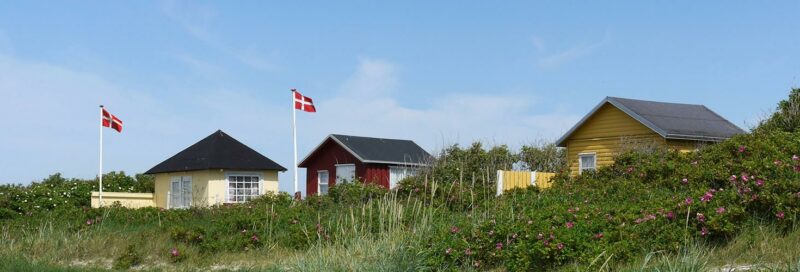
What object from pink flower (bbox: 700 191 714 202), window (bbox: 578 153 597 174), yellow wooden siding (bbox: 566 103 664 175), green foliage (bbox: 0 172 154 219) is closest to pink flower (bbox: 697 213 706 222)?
pink flower (bbox: 700 191 714 202)

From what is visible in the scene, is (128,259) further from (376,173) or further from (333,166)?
(333,166)

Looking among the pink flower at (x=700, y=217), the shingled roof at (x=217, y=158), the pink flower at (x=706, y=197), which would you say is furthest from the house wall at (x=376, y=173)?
the pink flower at (x=700, y=217)

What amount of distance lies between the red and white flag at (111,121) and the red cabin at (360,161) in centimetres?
708

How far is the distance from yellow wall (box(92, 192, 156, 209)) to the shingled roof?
1.05 m

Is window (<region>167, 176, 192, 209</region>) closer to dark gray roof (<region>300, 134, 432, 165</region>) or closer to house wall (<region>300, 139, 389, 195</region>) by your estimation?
house wall (<region>300, 139, 389, 195</region>)

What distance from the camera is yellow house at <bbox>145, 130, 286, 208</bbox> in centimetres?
2947

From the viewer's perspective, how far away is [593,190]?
13.2 m

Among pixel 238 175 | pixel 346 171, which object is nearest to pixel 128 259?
pixel 238 175

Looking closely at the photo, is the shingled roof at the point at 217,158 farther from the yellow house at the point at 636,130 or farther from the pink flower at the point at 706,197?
A: the pink flower at the point at 706,197

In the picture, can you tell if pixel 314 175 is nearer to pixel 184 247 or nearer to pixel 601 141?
pixel 601 141

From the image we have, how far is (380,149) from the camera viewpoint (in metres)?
31.0

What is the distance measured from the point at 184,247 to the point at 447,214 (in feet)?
13.7

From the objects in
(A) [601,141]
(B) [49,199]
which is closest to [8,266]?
(B) [49,199]

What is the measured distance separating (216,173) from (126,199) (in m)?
3.93
